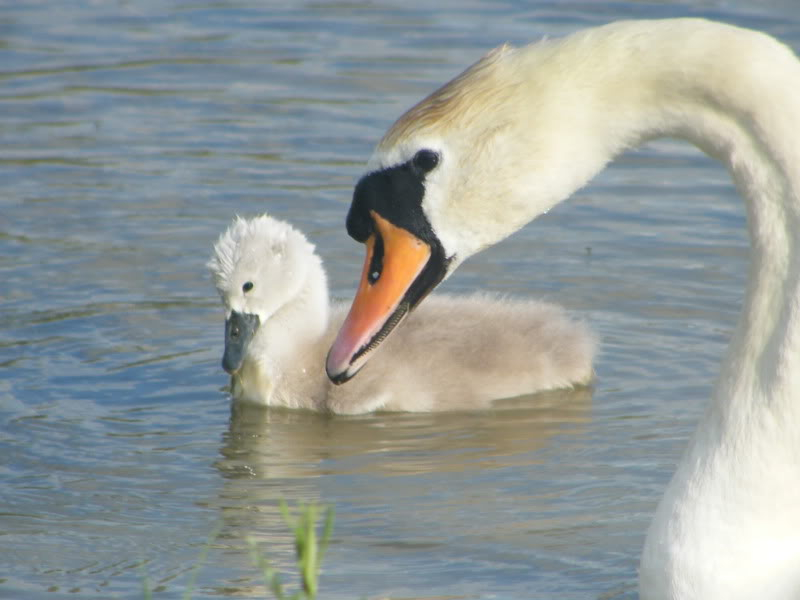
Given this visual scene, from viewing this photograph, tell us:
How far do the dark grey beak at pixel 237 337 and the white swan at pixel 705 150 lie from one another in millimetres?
2361

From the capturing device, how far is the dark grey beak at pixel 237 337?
680cm

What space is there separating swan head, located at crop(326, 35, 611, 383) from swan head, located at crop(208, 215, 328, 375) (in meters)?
2.55

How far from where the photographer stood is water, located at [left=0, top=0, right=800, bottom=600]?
541cm

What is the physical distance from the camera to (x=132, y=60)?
442 inches

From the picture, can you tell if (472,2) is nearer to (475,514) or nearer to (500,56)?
(475,514)

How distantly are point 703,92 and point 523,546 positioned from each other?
1938mm

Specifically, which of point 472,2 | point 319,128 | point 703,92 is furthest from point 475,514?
point 472,2

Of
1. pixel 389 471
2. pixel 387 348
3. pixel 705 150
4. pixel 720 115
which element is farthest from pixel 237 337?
pixel 720 115

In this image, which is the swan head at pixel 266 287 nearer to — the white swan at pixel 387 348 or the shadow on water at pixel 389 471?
the white swan at pixel 387 348

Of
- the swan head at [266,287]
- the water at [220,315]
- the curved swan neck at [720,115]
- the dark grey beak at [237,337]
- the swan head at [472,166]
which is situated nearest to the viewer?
the curved swan neck at [720,115]

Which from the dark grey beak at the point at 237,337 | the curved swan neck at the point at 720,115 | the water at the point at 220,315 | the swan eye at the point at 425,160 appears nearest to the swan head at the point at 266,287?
the dark grey beak at the point at 237,337

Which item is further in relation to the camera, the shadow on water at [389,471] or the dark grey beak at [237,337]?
the dark grey beak at [237,337]

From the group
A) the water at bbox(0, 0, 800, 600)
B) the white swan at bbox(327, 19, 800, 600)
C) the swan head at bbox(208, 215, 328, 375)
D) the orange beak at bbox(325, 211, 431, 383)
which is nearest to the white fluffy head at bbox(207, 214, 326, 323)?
the swan head at bbox(208, 215, 328, 375)

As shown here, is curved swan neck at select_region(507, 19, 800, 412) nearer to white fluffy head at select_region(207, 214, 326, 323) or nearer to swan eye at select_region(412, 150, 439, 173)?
swan eye at select_region(412, 150, 439, 173)
